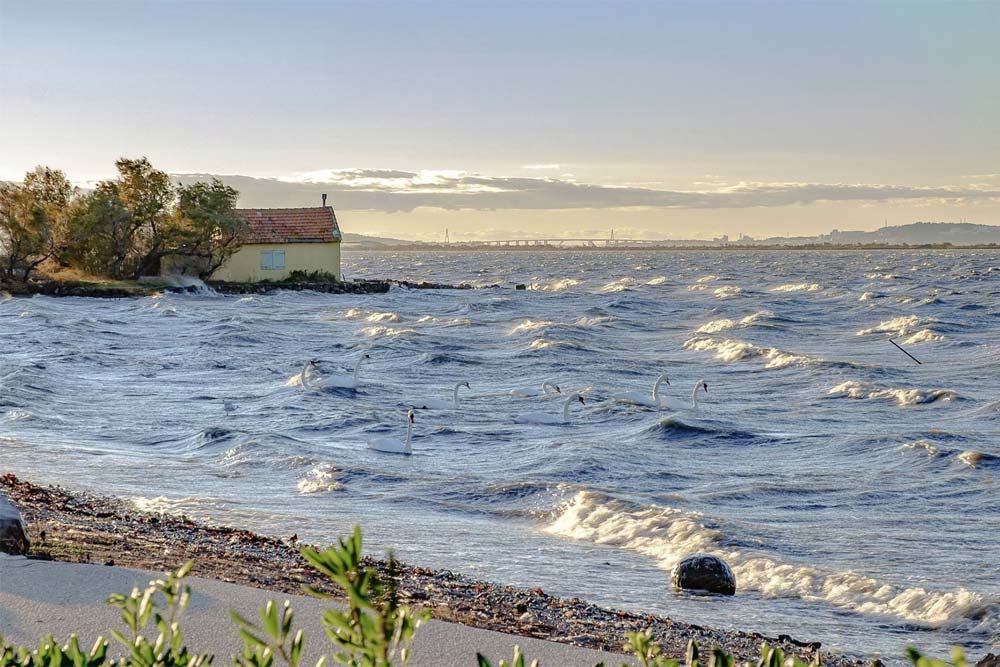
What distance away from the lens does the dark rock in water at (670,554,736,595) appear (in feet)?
32.3

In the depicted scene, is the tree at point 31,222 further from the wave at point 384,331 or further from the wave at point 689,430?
the wave at point 689,430

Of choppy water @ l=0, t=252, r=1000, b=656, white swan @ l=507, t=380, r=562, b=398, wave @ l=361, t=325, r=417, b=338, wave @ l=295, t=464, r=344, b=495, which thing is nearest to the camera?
choppy water @ l=0, t=252, r=1000, b=656

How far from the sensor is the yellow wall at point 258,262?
57.6 meters

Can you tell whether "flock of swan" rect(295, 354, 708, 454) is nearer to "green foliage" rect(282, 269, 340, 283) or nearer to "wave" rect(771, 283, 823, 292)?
"green foliage" rect(282, 269, 340, 283)

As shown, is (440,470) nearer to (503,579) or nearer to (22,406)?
(503,579)

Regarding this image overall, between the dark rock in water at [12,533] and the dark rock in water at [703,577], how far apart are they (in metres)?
5.31

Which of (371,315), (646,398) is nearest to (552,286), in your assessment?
(371,315)

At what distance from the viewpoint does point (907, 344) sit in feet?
127

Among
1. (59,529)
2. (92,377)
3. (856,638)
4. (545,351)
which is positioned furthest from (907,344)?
(59,529)

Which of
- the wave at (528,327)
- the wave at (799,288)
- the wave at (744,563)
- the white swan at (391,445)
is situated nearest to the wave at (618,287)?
the wave at (799,288)

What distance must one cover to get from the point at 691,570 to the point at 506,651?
4.14 metres

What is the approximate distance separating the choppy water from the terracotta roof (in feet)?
57.6

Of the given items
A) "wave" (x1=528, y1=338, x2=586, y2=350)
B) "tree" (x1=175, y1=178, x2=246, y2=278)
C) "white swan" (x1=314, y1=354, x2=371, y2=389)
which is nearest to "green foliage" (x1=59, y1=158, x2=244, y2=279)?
"tree" (x1=175, y1=178, x2=246, y2=278)

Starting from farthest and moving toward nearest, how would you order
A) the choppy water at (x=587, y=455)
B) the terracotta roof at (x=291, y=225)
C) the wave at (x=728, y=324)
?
the terracotta roof at (x=291, y=225)
the wave at (x=728, y=324)
the choppy water at (x=587, y=455)
